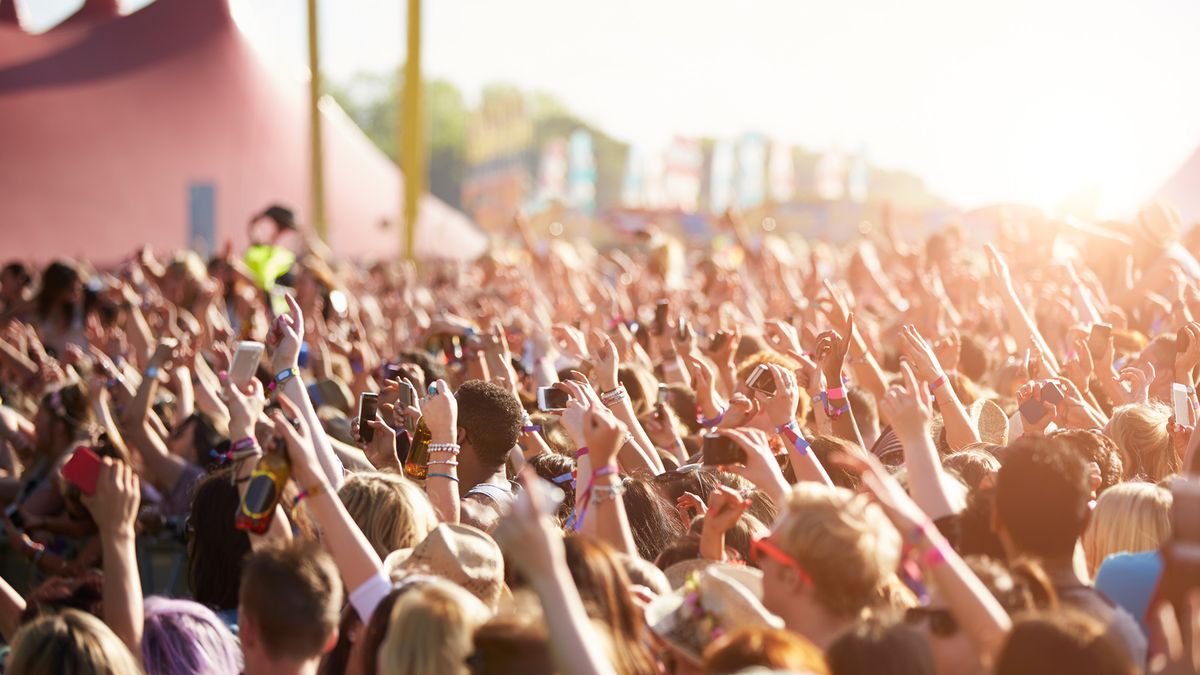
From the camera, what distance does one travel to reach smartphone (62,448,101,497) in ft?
9.76

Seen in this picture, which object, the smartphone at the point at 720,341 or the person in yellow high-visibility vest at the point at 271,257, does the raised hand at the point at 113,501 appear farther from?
the person in yellow high-visibility vest at the point at 271,257

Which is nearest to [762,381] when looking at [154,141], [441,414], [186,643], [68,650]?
[441,414]

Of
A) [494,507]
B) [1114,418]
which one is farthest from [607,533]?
[1114,418]

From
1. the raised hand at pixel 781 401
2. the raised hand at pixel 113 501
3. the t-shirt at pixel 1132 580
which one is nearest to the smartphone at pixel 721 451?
the raised hand at pixel 781 401

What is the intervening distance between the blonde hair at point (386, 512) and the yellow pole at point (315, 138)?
15222 mm

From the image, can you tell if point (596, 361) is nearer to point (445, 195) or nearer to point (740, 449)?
point (740, 449)

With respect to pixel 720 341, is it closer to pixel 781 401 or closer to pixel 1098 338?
pixel 1098 338

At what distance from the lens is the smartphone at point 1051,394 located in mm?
4344

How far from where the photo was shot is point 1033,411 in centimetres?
433

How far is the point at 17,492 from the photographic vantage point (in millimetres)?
6434

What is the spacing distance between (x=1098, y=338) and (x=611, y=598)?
355 cm

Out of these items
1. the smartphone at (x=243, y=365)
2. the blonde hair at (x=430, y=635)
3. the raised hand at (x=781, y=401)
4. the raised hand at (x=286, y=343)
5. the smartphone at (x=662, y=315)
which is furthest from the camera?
the smartphone at (x=662, y=315)

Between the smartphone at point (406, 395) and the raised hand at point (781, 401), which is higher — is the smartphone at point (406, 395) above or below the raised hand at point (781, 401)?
below

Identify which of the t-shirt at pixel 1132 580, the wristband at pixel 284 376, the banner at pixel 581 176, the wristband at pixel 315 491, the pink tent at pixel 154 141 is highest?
the wristband at pixel 315 491
